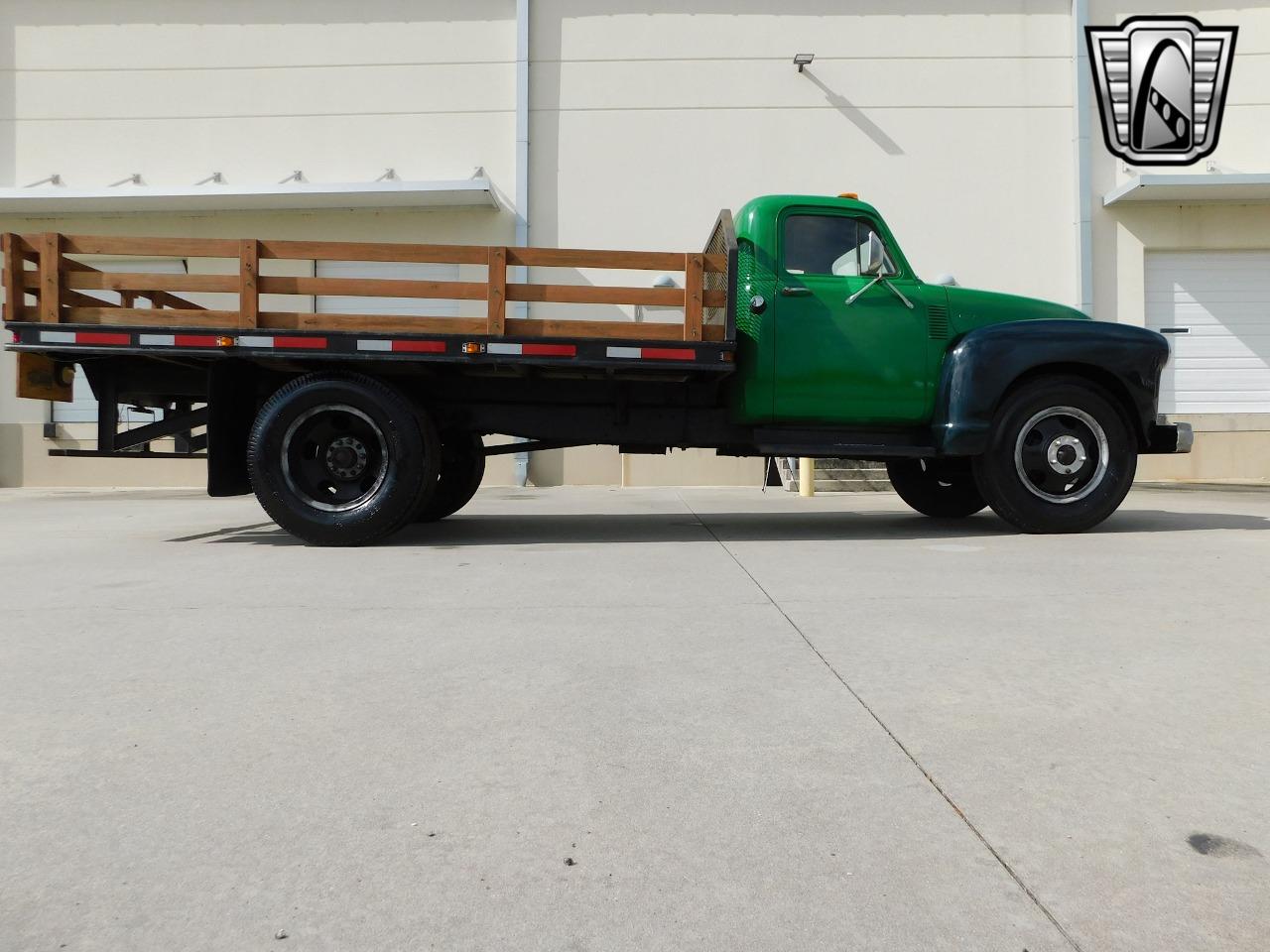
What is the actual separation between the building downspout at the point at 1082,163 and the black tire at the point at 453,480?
31.4ft

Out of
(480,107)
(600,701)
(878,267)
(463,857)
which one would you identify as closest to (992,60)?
(480,107)

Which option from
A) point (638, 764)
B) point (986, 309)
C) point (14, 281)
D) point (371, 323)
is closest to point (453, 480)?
point (371, 323)

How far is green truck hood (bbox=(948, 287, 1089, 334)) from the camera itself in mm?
6262

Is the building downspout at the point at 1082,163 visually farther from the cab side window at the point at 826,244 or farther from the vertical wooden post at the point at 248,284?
the vertical wooden post at the point at 248,284

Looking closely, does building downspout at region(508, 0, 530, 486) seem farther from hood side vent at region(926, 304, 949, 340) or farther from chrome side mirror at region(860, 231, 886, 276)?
hood side vent at region(926, 304, 949, 340)

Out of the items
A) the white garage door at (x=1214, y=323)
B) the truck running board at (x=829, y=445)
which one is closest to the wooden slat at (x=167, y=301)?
the truck running board at (x=829, y=445)

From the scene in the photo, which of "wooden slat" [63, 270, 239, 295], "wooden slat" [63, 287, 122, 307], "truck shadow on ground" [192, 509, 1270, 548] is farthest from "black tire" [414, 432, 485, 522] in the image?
"wooden slat" [63, 287, 122, 307]

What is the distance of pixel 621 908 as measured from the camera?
1442 millimetres

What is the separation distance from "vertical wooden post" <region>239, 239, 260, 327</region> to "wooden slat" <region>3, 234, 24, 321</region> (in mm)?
1258

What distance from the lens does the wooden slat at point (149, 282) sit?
561 cm

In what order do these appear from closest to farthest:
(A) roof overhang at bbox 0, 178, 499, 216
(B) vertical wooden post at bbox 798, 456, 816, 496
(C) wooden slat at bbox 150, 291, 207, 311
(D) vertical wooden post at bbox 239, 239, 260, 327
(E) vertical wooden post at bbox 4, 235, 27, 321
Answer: (E) vertical wooden post at bbox 4, 235, 27, 321 < (D) vertical wooden post at bbox 239, 239, 260, 327 < (C) wooden slat at bbox 150, 291, 207, 311 < (B) vertical wooden post at bbox 798, 456, 816, 496 < (A) roof overhang at bbox 0, 178, 499, 216

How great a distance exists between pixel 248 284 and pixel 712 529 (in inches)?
143

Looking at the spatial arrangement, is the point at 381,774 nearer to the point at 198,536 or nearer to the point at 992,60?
the point at 198,536

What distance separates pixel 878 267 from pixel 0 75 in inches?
552
